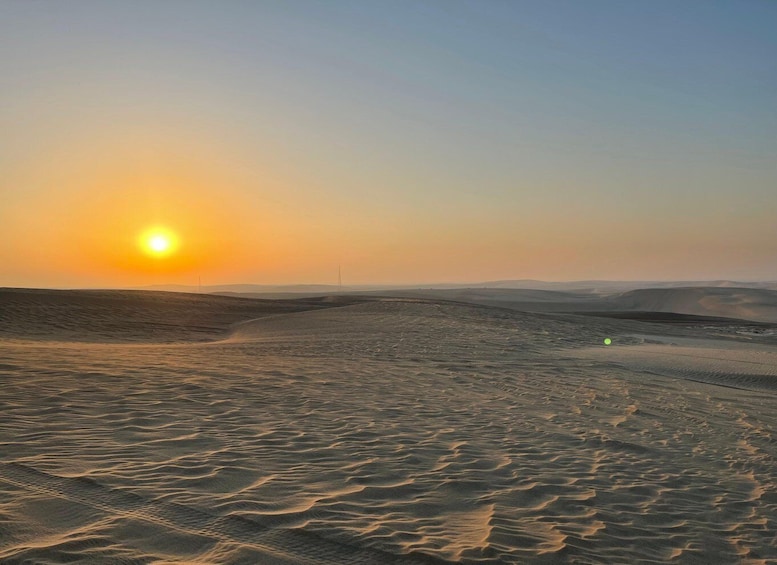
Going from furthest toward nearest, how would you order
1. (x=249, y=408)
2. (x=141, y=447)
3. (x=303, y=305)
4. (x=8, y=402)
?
1. (x=303, y=305)
2. (x=249, y=408)
3. (x=8, y=402)
4. (x=141, y=447)

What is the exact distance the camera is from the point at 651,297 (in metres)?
72.1

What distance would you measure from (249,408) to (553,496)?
15.5ft

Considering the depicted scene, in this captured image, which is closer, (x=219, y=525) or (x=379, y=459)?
(x=219, y=525)

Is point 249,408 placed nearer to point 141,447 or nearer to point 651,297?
point 141,447

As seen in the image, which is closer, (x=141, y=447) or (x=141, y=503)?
(x=141, y=503)

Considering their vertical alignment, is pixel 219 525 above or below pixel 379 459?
above

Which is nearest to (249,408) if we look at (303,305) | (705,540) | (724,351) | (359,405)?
(359,405)

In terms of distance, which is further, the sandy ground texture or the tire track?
the sandy ground texture

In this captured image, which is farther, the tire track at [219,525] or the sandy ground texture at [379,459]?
the sandy ground texture at [379,459]

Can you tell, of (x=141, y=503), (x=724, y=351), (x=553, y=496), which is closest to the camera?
(x=141, y=503)

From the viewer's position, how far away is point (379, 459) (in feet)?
20.5

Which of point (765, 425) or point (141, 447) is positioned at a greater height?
point (141, 447)

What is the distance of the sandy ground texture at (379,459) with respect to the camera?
13.7 feet

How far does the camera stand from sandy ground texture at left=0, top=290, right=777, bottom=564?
419 centimetres
